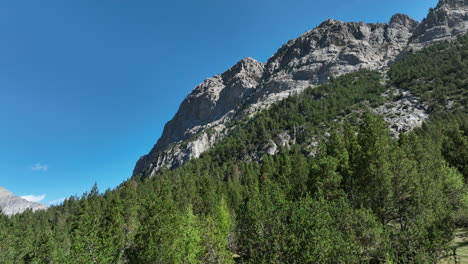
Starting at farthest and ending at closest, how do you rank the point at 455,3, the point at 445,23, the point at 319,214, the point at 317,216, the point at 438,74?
1. the point at 455,3
2. the point at 445,23
3. the point at 438,74
4. the point at 319,214
5. the point at 317,216

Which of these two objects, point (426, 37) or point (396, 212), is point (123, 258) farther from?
point (426, 37)

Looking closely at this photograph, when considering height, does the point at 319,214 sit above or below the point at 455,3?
below

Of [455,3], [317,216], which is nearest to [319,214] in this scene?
[317,216]

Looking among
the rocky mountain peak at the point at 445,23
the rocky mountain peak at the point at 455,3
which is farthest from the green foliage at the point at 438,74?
the rocky mountain peak at the point at 455,3

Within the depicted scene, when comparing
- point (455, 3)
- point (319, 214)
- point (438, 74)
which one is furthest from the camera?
point (455, 3)

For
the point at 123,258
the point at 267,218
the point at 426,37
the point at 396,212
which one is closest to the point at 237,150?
the point at 123,258

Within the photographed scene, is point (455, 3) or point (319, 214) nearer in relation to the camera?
point (319, 214)

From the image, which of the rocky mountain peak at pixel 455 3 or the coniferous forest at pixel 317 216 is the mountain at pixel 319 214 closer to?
the coniferous forest at pixel 317 216

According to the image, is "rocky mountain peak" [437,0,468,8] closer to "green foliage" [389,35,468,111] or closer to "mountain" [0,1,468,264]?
"green foliage" [389,35,468,111]

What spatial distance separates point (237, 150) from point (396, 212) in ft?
314

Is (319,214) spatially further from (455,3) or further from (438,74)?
(455,3)

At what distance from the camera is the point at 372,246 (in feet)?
66.4

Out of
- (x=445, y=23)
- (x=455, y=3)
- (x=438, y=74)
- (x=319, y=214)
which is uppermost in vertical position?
(x=455, y=3)

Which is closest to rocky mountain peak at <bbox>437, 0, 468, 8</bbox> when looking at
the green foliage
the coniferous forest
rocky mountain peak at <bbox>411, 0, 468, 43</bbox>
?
rocky mountain peak at <bbox>411, 0, 468, 43</bbox>
